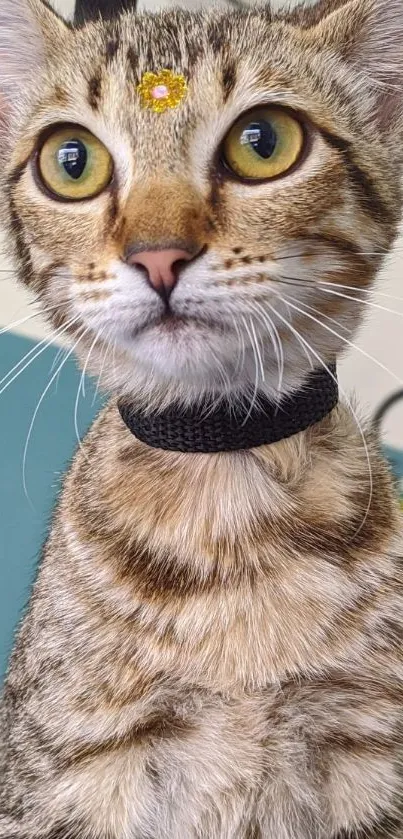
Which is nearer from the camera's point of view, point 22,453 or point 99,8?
point 99,8

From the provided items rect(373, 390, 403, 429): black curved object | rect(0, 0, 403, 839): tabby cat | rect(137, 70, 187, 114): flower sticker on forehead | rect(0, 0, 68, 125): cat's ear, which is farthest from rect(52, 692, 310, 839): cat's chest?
rect(373, 390, 403, 429): black curved object

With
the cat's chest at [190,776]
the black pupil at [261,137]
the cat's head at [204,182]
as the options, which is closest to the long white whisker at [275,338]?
the cat's head at [204,182]

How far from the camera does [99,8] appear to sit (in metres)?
0.76

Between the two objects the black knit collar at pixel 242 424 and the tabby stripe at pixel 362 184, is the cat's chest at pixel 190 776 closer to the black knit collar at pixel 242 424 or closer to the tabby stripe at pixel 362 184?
the black knit collar at pixel 242 424

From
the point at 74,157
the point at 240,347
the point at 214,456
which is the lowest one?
the point at 214,456

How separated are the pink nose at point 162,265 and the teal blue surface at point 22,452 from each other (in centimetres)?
63

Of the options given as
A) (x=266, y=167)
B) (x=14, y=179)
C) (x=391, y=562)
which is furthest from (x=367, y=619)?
(x=14, y=179)

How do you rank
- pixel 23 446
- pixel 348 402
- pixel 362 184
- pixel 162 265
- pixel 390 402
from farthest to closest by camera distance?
pixel 390 402, pixel 23 446, pixel 348 402, pixel 362 184, pixel 162 265

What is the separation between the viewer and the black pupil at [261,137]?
20.9 inches

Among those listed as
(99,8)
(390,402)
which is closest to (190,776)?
(99,8)

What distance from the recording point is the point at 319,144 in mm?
547

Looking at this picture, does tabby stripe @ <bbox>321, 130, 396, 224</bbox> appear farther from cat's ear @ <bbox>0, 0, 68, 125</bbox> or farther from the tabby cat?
cat's ear @ <bbox>0, 0, 68, 125</bbox>

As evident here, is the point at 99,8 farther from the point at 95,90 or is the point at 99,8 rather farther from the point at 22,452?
the point at 22,452

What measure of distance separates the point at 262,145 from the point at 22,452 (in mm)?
674
